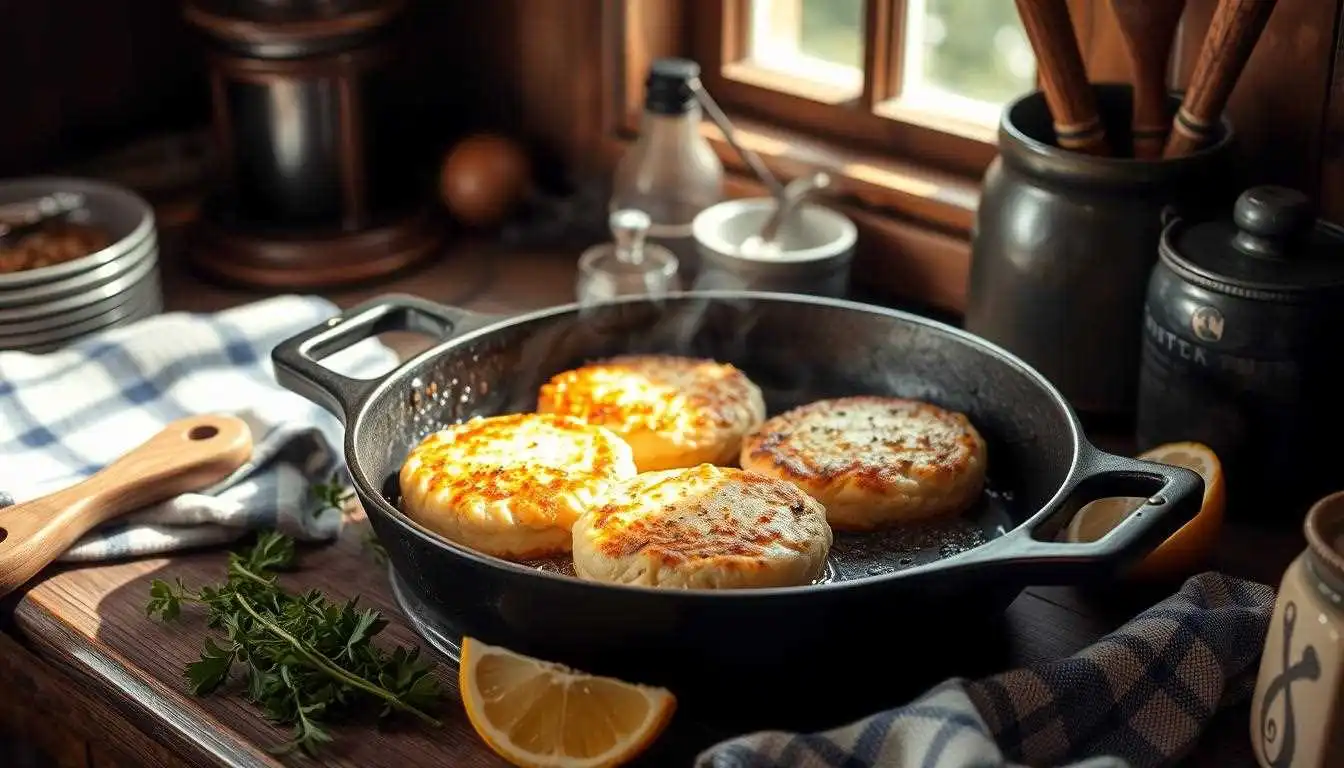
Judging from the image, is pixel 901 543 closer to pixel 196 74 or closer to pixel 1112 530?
pixel 1112 530

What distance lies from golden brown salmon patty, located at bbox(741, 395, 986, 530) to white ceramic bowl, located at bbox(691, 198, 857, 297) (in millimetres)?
225

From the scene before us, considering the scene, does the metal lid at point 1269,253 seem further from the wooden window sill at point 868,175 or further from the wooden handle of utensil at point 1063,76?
the wooden window sill at point 868,175

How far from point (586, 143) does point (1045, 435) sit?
35.7 inches

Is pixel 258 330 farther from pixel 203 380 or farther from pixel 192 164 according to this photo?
pixel 192 164

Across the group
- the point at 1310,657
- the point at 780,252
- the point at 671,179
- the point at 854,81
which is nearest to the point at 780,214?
the point at 780,252

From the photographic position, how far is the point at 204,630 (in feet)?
4.10

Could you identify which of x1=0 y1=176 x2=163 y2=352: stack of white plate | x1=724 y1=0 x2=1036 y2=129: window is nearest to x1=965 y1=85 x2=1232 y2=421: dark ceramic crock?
x1=724 y1=0 x2=1036 y2=129: window

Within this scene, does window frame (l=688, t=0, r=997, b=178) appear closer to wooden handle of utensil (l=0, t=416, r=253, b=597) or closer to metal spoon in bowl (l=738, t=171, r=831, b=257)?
metal spoon in bowl (l=738, t=171, r=831, b=257)

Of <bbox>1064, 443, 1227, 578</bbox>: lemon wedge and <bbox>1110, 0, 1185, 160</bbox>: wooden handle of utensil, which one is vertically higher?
<bbox>1110, 0, 1185, 160</bbox>: wooden handle of utensil

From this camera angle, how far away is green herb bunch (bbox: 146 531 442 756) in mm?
1123

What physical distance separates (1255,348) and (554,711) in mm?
645

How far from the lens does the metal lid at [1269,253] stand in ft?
4.14

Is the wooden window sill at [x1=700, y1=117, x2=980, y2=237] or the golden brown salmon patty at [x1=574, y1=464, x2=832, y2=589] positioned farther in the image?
the wooden window sill at [x1=700, y1=117, x2=980, y2=237]

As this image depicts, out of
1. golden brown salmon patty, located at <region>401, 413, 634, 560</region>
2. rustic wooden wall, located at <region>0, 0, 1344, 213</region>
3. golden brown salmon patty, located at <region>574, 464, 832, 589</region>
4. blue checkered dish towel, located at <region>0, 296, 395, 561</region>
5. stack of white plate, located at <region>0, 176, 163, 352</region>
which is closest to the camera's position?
golden brown salmon patty, located at <region>574, 464, 832, 589</region>
